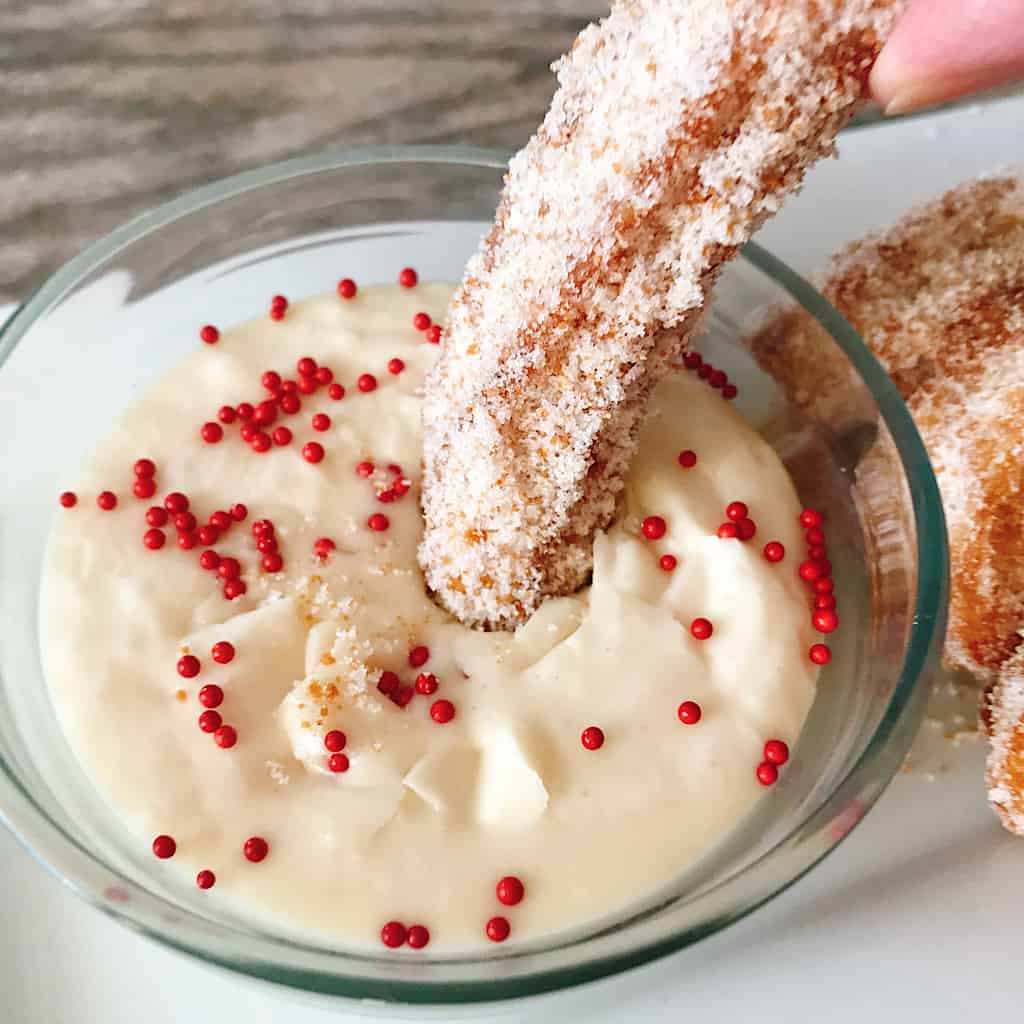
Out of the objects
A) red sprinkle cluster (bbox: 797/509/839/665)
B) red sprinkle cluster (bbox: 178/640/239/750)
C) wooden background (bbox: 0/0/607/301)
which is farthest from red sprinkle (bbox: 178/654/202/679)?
wooden background (bbox: 0/0/607/301)

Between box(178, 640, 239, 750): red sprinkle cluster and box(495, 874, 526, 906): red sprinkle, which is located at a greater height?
box(178, 640, 239, 750): red sprinkle cluster

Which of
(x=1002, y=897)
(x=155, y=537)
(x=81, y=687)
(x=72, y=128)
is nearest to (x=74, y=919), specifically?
(x=81, y=687)

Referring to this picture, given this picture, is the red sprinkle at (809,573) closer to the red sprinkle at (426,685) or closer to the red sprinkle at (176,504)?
the red sprinkle at (426,685)

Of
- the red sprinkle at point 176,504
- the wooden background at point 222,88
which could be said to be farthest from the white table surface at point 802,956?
the wooden background at point 222,88

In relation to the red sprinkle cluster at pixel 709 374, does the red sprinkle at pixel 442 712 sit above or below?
below

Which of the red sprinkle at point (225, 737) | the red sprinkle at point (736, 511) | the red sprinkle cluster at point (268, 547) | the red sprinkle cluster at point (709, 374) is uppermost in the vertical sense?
the red sprinkle cluster at point (709, 374)

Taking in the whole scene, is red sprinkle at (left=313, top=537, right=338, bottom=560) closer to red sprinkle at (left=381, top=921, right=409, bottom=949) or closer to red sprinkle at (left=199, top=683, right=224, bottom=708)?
red sprinkle at (left=199, top=683, right=224, bottom=708)

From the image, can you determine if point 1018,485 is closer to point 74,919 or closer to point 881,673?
point 881,673
